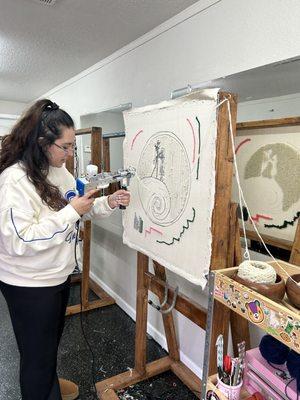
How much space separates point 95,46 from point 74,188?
1.33 m

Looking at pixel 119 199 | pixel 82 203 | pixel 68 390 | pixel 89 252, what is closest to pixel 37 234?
pixel 82 203

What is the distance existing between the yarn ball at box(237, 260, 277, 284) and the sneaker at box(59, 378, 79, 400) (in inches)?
46.2

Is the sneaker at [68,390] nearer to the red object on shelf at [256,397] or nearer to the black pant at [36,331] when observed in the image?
the black pant at [36,331]

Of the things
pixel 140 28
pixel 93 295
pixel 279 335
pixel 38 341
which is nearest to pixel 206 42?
pixel 140 28

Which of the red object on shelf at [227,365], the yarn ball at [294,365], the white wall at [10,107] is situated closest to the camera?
the yarn ball at [294,365]

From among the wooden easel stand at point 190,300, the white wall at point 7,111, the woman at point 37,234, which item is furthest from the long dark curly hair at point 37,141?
the white wall at point 7,111

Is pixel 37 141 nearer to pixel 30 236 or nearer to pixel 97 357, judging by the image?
pixel 30 236

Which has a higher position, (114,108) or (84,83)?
(84,83)

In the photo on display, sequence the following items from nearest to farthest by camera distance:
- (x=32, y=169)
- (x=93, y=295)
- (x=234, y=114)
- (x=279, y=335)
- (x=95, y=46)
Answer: (x=279, y=335) < (x=234, y=114) < (x=32, y=169) < (x=95, y=46) < (x=93, y=295)

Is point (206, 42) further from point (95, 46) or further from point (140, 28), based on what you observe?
point (95, 46)

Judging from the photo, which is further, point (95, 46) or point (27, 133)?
point (95, 46)

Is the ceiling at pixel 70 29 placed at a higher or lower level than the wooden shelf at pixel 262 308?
higher

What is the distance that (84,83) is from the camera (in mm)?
2859

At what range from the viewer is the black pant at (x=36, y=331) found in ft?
3.72
